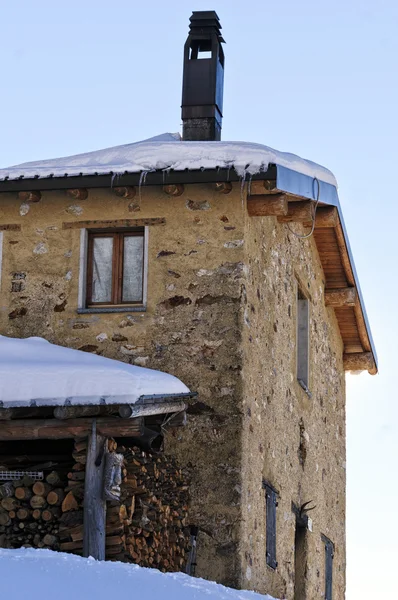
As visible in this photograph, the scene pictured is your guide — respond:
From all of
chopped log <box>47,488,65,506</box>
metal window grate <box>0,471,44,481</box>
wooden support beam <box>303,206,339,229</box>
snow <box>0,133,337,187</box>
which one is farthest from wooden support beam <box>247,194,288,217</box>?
chopped log <box>47,488,65,506</box>

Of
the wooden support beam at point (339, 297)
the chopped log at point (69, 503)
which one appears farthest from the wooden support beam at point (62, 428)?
the wooden support beam at point (339, 297)

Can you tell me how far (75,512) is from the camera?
1055 centimetres

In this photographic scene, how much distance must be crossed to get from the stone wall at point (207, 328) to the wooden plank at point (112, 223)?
0.17 ft

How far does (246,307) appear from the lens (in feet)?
41.5

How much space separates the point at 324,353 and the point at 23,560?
320 inches

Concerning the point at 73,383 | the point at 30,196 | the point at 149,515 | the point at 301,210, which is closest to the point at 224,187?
the point at 301,210

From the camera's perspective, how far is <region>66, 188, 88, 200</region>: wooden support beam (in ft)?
43.0

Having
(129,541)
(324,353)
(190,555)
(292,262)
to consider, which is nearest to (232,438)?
(190,555)

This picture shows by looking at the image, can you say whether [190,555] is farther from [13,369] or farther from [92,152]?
[92,152]

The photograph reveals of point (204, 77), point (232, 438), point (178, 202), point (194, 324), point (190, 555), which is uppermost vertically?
point (204, 77)

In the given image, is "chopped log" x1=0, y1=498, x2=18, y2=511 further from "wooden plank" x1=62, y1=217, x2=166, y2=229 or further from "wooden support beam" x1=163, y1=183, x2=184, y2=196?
"wooden support beam" x1=163, y1=183, x2=184, y2=196

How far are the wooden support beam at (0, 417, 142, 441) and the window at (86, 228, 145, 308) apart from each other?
8.03ft

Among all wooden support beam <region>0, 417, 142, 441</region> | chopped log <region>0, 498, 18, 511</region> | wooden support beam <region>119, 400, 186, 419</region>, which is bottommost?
chopped log <region>0, 498, 18, 511</region>

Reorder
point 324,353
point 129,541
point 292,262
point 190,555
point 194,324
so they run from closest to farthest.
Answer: point 129,541
point 190,555
point 194,324
point 292,262
point 324,353
